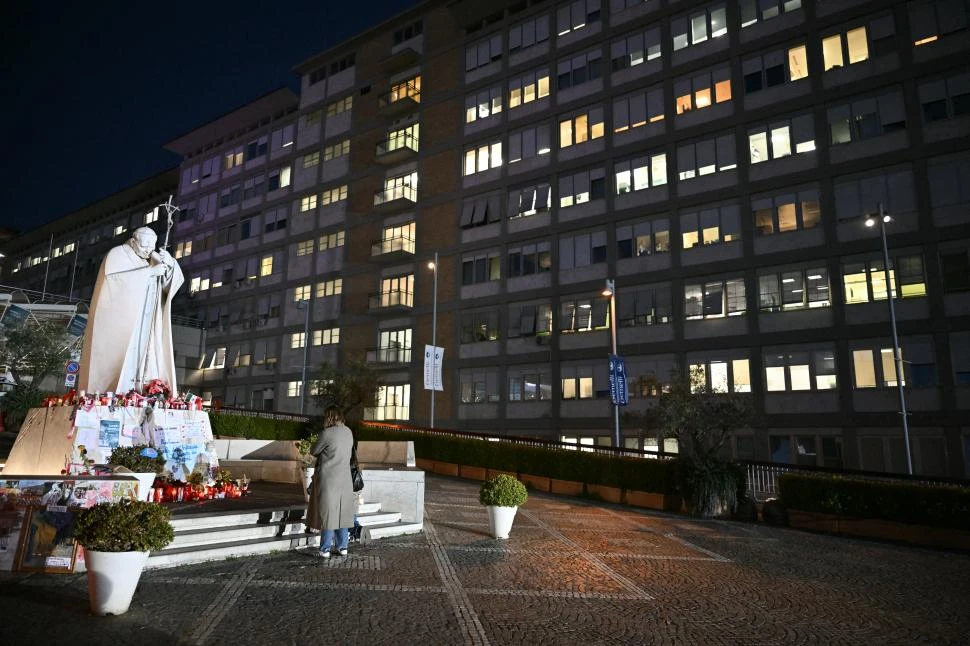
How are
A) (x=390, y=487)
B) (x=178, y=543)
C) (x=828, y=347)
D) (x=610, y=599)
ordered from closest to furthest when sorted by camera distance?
(x=610, y=599)
(x=178, y=543)
(x=390, y=487)
(x=828, y=347)

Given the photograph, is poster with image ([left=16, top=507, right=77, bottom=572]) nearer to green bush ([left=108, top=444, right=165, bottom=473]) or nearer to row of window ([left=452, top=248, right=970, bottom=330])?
green bush ([left=108, top=444, right=165, bottom=473])

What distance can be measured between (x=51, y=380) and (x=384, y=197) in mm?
28572

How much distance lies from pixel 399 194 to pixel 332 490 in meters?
39.2

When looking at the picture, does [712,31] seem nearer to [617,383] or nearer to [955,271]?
[955,271]

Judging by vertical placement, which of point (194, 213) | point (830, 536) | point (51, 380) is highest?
point (194, 213)

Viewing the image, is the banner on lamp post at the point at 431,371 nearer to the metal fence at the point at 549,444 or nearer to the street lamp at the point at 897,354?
the metal fence at the point at 549,444

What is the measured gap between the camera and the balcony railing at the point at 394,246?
148 feet

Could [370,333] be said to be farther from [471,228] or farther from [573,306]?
[573,306]

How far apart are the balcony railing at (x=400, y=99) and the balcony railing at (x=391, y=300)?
13.7 m

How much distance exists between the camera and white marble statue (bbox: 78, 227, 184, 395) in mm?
12641

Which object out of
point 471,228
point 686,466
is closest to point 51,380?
point 471,228

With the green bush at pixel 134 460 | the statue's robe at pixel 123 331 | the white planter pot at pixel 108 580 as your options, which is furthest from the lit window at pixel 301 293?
the white planter pot at pixel 108 580

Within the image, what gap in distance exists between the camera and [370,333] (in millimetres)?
47156

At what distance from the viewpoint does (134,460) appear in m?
11.2
